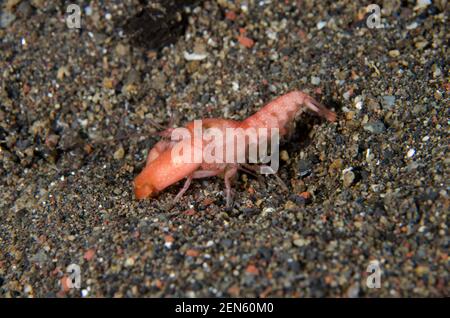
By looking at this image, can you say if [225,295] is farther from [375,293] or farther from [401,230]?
[401,230]

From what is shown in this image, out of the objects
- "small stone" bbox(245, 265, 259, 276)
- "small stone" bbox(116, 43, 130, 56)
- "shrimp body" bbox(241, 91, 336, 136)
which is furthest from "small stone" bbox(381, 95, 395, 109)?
"small stone" bbox(116, 43, 130, 56)

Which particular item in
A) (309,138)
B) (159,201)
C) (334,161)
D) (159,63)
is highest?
(159,63)

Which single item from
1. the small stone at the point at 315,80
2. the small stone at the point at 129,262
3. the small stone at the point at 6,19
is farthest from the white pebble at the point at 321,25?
the small stone at the point at 6,19

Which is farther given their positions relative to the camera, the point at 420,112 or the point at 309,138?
the point at 309,138

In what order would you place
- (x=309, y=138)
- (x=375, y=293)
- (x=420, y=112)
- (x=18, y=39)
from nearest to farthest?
(x=375, y=293) < (x=420, y=112) < (x=309, y=138) < (x=18, y=39)

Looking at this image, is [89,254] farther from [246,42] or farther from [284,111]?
[246,42]

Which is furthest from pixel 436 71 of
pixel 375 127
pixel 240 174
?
pixel 240 174

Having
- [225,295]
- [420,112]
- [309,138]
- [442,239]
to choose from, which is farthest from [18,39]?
[442,239]
